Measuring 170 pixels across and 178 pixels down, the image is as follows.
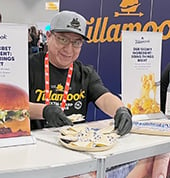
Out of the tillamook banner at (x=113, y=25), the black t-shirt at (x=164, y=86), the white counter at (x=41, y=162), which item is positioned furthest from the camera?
the tillamook banner at (x=113, y=25)

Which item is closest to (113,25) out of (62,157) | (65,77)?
(65,77)

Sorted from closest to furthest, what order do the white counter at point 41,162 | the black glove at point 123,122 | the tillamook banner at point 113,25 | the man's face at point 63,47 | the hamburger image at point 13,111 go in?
1. the white counter at point 41,162
2. the hamburger image at point 13,111
3. the black glove at point 123,122
4. the man's face at point 63,47
5. the tillamook banner at point 113,25

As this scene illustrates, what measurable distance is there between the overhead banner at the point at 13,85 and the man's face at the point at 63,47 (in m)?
0.66

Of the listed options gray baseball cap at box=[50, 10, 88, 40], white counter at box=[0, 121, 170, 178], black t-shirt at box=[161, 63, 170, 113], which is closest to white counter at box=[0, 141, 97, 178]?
white counter at box=[0, 121, 170, 178]

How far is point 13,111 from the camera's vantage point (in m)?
1.66

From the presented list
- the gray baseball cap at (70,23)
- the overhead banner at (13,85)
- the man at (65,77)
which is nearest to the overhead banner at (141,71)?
the man at (65,77)

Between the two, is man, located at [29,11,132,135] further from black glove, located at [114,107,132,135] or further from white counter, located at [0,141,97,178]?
white counter, located at [0,141,97,178]

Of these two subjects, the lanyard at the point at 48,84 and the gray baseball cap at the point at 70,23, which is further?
the lanyard at the point at 48,84

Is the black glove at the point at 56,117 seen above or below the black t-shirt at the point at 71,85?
below

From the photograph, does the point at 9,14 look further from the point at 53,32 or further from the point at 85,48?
the point at 53,32

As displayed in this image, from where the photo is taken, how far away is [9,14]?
11305 millimetres

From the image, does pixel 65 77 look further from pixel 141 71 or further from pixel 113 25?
pixel 113 25

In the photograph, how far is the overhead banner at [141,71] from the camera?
220 cm

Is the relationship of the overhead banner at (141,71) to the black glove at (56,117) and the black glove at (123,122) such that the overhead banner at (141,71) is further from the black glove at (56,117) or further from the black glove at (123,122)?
the black glove at (56,117)
